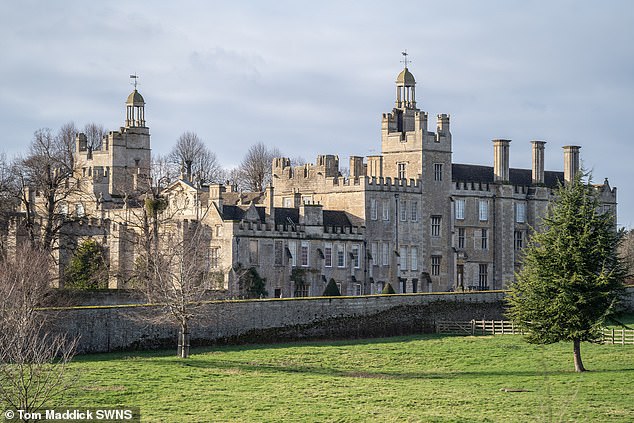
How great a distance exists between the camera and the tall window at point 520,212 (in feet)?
273

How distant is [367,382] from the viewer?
158 ft

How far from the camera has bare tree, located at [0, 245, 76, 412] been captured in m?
35.5

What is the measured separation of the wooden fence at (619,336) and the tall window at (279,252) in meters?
17.8

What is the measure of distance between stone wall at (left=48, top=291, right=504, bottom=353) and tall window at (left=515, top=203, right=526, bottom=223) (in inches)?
541

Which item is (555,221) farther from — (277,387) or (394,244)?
(394,244)

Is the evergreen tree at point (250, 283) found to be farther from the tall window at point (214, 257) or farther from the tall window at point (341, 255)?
the tall window at point (341, 255)

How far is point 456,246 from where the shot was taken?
80.6 m

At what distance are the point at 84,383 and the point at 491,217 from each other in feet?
137

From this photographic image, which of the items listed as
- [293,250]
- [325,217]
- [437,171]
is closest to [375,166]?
[437,171]

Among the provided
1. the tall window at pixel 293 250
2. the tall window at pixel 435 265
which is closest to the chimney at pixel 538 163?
the tall window at pixel 435 265

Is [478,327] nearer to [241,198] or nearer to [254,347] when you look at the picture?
[254,347]

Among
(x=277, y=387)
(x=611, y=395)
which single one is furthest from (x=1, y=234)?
(x=611, y=395)

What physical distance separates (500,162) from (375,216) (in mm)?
9580

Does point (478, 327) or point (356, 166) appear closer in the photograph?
point (478, 327)
